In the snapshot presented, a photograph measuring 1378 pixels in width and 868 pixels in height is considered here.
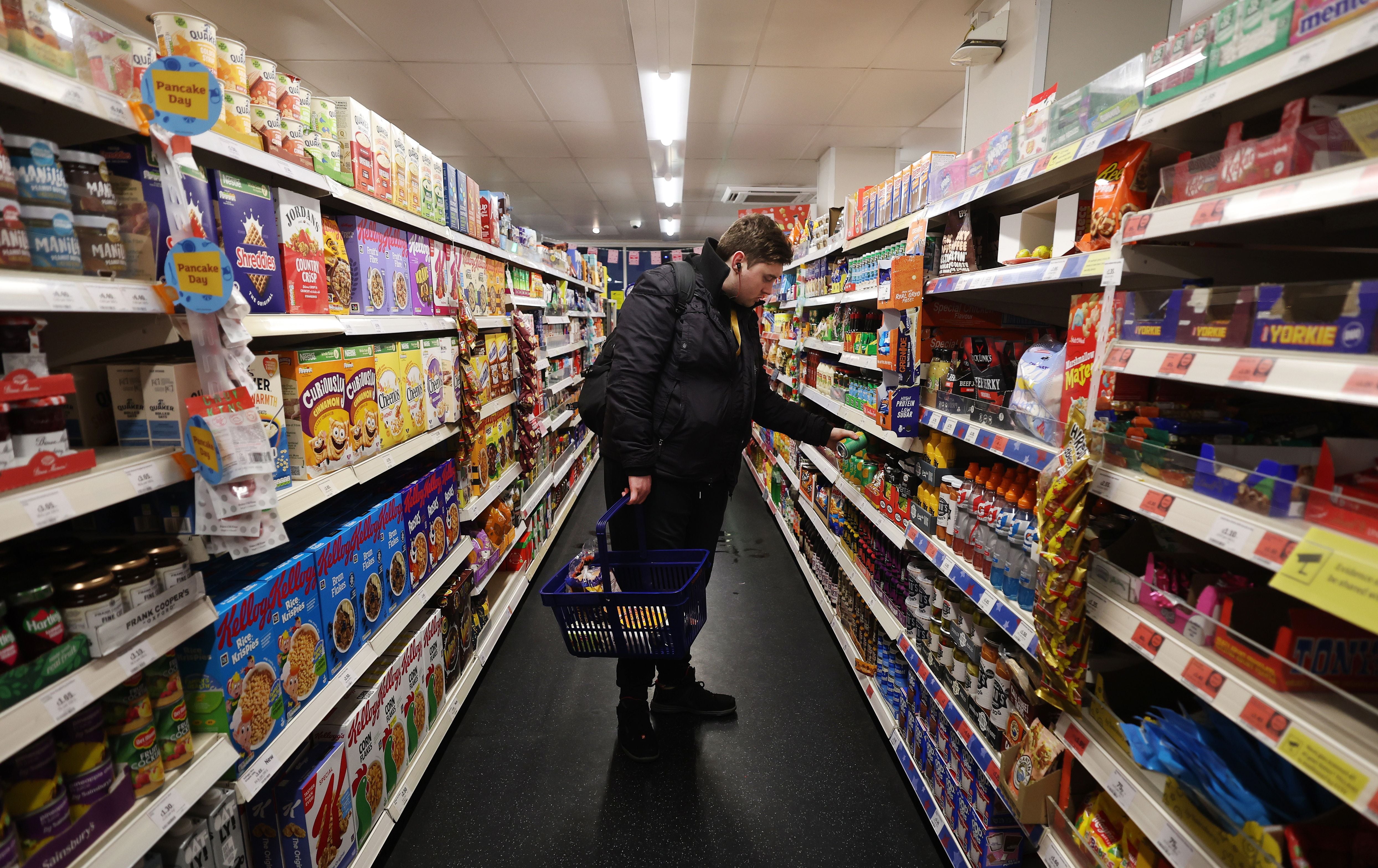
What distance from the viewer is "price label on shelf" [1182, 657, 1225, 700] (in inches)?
39.3

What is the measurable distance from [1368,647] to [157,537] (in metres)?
2.13

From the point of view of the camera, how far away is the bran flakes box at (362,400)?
72.0 inches

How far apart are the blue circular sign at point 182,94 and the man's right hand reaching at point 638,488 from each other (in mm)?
1525

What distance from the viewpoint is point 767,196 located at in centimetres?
891

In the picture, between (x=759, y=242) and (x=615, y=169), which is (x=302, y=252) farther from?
(x=615, y=169)

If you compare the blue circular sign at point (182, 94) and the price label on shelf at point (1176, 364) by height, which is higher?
the blue circular sign at point (182, 94)

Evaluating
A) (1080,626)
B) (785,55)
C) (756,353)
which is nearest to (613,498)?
(756,353)

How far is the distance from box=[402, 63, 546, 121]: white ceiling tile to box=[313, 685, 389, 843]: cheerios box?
13.7 ft

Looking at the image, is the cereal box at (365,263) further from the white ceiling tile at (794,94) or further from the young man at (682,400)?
the white ceiling tile at (794,94)

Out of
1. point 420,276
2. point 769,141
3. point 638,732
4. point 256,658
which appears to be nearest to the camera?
point 256,658

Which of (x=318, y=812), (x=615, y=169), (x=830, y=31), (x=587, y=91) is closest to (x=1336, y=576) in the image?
(x=318, y=812)

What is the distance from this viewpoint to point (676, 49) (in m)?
3.62

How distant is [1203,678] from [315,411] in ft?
6.66

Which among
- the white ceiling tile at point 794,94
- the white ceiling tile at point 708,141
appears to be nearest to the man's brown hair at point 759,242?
the white ceiling tile at point 794,94
